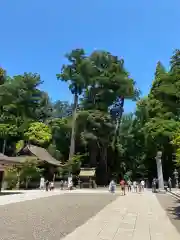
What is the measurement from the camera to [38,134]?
43312 millimetres

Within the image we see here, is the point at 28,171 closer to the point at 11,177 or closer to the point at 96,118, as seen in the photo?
the point at 11,177

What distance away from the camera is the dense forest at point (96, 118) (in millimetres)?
40531

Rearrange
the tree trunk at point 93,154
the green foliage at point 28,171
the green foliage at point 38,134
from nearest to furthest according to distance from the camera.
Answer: the green foliage at point 28,171
the green foliage at point 38,134
the tree trunk at point 93,154

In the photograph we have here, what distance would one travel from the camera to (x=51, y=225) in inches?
309

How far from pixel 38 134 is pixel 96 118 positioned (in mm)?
10330

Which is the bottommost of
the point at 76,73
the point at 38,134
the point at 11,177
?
the point at 11,177

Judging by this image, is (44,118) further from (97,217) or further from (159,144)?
(97,217)

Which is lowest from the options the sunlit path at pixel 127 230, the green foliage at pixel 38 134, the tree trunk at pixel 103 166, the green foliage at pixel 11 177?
the sunlit path at pixel 127 230

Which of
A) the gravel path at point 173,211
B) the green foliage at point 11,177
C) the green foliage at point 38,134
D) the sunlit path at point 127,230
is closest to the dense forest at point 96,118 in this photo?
the green foliage at point 38,134

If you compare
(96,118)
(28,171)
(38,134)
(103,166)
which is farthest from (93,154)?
(28,171)

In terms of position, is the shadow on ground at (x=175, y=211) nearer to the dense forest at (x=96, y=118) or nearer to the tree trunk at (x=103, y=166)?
the dense forest at (x=96, y=118)

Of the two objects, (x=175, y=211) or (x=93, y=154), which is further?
(x=93, y=154)

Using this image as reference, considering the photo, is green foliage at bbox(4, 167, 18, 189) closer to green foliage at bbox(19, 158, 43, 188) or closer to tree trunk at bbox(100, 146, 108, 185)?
green foliage at bbox(19, 158, 43, 188)

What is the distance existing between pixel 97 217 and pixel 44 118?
4616 cm
